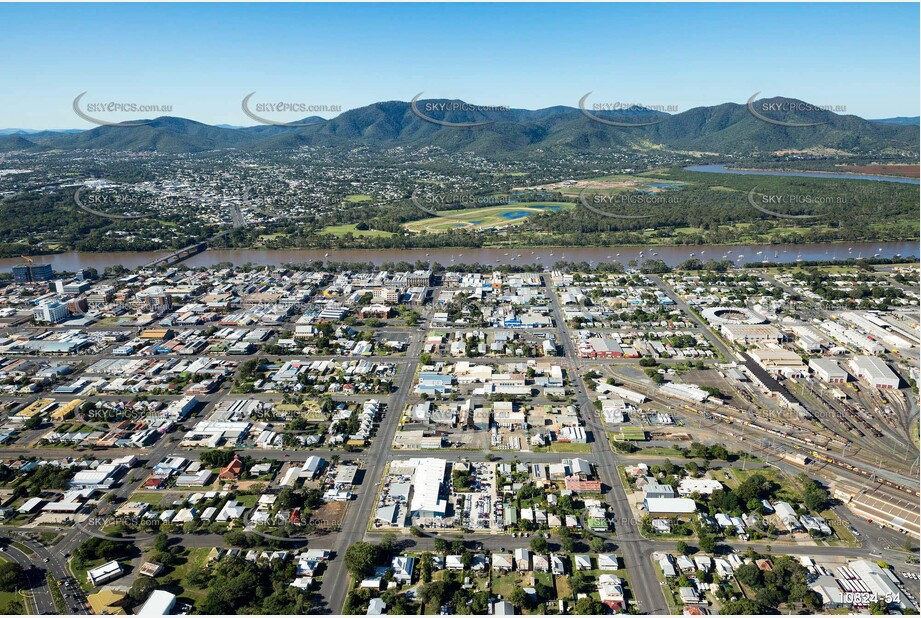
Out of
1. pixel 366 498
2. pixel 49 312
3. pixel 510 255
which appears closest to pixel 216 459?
pixel 366 498

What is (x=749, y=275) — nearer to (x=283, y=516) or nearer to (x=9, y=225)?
(x=283, y=516)

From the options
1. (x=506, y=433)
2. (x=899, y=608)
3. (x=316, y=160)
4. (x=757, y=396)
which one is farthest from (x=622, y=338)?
(x=316, y=160)

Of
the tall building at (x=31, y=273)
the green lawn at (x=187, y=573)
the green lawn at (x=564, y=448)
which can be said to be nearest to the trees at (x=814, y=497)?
the green lawn at (x=564, y=448)

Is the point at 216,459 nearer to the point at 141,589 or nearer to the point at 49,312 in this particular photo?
the point at 141,589

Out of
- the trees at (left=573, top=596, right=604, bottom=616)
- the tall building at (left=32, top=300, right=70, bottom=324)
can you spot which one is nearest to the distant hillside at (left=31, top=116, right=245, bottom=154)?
the tall building at (left=32, top=300, right=70, bottom=324)

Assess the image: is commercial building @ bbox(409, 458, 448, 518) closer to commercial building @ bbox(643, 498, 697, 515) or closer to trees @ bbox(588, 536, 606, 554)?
trees @ bbox(588, 536, 606, 554)

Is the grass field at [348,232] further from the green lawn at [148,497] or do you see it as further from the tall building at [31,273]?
the green lawn at [148,497]
